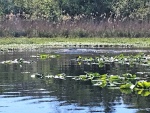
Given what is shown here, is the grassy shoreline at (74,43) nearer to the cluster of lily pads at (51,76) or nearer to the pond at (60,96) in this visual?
the cluster of lily pads at (51,76)

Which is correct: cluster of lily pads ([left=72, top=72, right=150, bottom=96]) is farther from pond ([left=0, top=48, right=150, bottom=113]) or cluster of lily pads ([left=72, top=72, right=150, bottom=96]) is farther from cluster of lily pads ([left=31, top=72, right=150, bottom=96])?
pond ([left=0, top=48, right=150, bottom=113])

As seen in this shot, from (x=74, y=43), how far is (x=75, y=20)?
758 centimetres

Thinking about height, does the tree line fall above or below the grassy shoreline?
above

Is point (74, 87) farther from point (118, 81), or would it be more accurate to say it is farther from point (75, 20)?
point (75, 20)

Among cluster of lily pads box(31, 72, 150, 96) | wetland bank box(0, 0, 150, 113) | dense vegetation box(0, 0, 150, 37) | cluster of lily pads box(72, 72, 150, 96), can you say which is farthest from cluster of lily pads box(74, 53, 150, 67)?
dense vegetation box(0, 0, 150, 37)

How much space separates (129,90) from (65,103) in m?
2.07

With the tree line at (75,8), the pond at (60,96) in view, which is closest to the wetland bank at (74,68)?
the pond at (60,96)

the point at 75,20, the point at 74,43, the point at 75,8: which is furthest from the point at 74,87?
the point at 75,8

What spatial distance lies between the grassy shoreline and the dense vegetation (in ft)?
5.45

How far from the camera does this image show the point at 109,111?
9.60 meters

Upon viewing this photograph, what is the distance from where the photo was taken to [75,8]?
48.4 metres

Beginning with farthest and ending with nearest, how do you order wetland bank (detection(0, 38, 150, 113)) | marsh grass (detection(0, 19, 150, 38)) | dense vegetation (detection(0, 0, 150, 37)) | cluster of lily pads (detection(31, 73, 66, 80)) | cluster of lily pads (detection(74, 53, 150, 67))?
dense vegetation (detection(0, 0, 150, 37)), marsh grass (detection(0, 19, 150, 38)), cluster of lily pads (detection(74, 53, 150, 67)), cluster of lily pads (detection(31, 73, 66, 80)), wetland bank (detection(0, 38, 150, 113))

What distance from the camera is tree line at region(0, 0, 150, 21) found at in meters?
45.8

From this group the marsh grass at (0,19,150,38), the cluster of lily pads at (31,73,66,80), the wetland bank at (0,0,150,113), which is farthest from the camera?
the marsh grass at (0,19,150,38)
